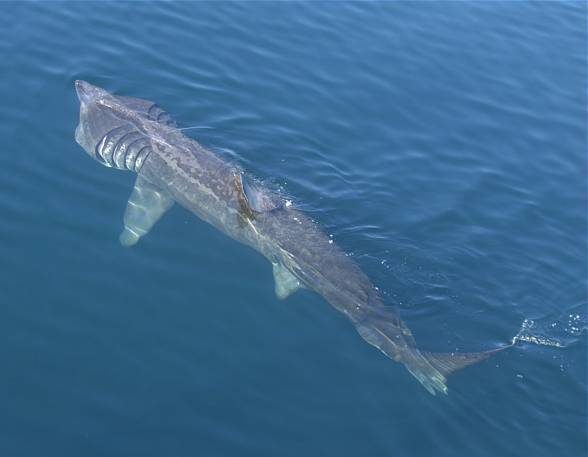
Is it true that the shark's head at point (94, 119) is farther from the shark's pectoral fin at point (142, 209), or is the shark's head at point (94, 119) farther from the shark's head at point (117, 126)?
the shark's pectoral fin at point (142, 209)

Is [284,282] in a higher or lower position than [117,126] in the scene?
lower

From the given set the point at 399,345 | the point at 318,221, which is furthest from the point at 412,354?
the point at 318,221

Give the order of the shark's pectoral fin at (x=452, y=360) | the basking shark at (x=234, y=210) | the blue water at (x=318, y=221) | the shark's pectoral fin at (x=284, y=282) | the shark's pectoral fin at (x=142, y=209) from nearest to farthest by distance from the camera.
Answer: the blue water at (x=318, y=221) → the shark's pectoral fin at (x=452, y=360) → the basking shark at (x=234, y=210) → the shark's pectoral fin at (x=284, y=282) → the shark's pectoral fin at (x=142, y=209)

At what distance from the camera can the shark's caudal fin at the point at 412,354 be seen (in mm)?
11656

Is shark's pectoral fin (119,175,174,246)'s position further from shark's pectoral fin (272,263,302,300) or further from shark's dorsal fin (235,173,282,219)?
shark's pectoral fin (272,263,302,300)

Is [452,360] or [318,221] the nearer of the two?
[452,360]

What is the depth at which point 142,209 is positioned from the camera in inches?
550

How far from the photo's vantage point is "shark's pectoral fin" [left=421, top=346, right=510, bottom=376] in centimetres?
1163

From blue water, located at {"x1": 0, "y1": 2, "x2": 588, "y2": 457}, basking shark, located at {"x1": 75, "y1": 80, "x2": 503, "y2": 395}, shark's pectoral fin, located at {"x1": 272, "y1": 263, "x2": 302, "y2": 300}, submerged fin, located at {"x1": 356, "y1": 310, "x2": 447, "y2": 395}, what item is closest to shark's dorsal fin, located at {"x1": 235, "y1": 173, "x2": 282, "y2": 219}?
→ basking shark, located at {"x1": 75, "y1": 80, "x2": 503, "y2": 395}

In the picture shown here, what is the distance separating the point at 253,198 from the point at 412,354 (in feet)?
14.3

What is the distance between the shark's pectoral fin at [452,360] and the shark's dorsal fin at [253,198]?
4419 mm

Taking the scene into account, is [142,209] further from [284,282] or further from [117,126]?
[284,282]

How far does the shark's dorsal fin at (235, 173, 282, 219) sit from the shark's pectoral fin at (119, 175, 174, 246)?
1661 millimetres

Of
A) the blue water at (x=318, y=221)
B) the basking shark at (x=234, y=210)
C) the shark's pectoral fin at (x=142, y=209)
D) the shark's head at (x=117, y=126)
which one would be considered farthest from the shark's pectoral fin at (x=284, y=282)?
the shark's head at (x=117, y=126)
